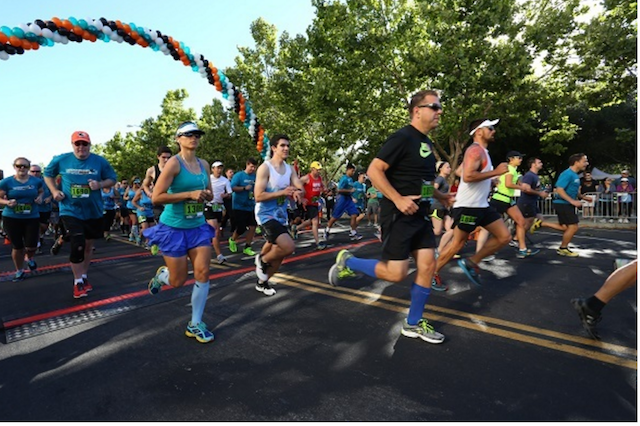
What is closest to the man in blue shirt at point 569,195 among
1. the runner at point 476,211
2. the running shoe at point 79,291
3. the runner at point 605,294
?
the runner at point 476,211

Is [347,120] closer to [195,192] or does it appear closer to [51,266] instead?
[51,266]

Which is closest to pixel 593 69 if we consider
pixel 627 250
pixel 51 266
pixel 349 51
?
pixel 349 51

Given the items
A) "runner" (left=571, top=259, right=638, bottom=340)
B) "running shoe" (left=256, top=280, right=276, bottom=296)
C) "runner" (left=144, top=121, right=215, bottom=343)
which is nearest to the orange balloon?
"runner" (left=144, top=121, right=215, bottom=343)

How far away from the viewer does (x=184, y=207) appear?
10.9 ft

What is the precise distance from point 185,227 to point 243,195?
458 centimetres

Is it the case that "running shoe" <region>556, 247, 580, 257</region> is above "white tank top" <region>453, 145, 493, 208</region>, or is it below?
below

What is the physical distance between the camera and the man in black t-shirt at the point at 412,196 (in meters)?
3.13

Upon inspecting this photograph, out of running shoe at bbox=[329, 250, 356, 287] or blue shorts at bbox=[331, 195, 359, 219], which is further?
blue shorts at bbox=[331, 195, 359, 219]

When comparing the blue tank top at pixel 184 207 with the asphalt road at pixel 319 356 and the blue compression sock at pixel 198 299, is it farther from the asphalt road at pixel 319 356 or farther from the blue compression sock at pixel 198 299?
the asphalt road at pixel 319 356

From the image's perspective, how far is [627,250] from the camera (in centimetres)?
746

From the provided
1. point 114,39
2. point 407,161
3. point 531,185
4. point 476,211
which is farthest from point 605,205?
point 114,39

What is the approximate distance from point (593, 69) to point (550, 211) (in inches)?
238

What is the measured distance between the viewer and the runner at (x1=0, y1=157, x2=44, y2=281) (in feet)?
19.2

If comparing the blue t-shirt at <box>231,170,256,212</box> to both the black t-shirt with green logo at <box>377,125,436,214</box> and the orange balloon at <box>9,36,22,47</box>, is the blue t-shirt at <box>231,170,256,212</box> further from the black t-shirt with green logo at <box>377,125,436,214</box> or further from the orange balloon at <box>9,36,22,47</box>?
the black t-shirt with green logo at <box>377,125,436,214</box>
